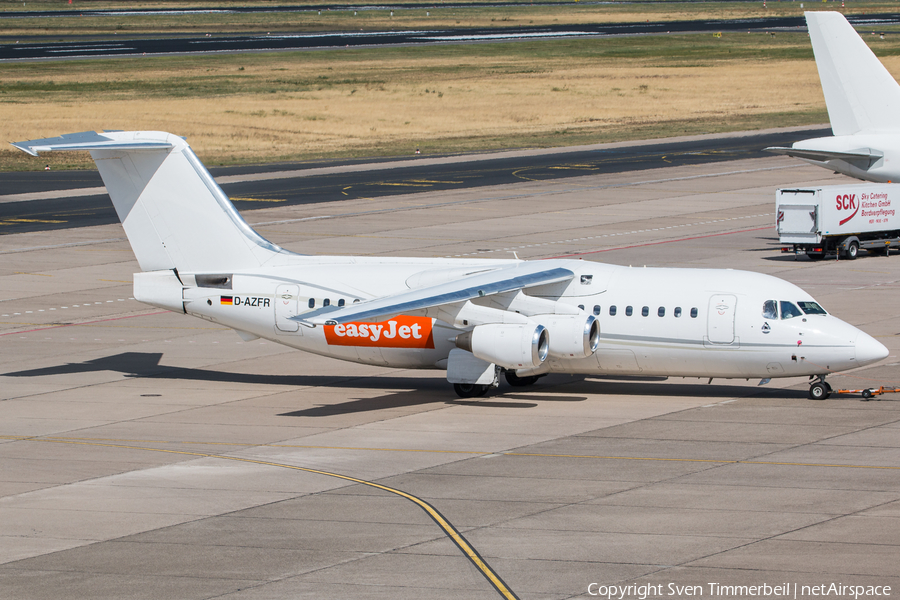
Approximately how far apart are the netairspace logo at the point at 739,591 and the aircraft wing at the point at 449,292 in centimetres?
1174

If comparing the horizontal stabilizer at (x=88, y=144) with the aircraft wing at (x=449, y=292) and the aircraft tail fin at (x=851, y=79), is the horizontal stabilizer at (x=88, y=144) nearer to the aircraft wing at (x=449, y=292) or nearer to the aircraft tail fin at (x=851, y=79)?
the aircraft wing at (x=449, y=292)

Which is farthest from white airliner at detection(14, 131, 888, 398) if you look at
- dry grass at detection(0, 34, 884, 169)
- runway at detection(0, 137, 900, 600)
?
dry grass at detection(0, 34, 884, 169)

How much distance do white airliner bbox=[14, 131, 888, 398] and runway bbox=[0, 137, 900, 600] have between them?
1213 millimetres

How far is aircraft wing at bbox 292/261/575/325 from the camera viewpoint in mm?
29391

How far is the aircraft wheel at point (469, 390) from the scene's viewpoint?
3306 cm

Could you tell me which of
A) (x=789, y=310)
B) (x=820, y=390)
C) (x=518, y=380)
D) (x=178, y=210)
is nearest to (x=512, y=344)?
(x=518, y=380)

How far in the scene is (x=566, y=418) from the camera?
3078 cm

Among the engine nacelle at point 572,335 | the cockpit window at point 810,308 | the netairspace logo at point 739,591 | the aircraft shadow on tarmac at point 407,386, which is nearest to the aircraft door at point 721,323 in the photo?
the cockpit window at point 810,308

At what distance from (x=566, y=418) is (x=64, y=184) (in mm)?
59988

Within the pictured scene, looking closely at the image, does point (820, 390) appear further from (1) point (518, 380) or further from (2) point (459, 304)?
(2) point (459, 304)

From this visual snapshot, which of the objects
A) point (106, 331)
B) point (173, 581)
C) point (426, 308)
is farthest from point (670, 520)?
point (106, 331)

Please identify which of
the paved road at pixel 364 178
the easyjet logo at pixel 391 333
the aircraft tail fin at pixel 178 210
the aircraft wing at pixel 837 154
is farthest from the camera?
the paved road at pixel 364 178

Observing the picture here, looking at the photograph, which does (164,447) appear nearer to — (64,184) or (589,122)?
(64,184)

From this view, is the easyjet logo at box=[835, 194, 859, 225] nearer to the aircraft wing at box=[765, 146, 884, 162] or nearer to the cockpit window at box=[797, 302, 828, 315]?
the aircraft wing at box=[765, 146, 884, 162]
